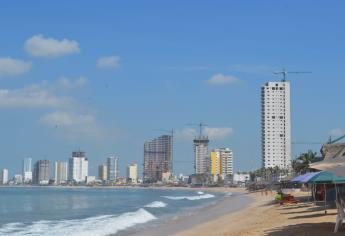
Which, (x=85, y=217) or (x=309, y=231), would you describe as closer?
(x=309, y=231)

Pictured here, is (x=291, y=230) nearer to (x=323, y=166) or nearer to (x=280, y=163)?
(x=323, y=166)

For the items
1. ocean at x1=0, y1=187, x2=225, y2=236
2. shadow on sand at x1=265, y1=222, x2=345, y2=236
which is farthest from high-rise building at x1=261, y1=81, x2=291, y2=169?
shadow on sand at x1=265, y1=222, x2=345, y2=236

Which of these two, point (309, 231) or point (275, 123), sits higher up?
point (275, 123)

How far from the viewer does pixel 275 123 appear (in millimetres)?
166750

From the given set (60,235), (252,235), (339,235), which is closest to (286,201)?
(60,235)

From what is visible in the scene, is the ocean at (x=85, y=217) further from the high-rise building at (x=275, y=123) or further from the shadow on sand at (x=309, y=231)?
the high-rise building at (x=275, y=123)

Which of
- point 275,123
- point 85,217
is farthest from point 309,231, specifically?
point 275,123

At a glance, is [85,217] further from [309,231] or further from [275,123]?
[275,123]

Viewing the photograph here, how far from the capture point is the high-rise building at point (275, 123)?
165 metres

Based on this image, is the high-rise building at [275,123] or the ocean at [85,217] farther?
the high-rise building at [275,123]

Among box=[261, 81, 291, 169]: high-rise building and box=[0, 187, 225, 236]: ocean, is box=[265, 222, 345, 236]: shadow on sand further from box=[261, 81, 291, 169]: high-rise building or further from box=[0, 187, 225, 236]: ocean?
box=[261, 81, 291, 169]: high-rise building

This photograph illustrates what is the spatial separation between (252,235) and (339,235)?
4014mm

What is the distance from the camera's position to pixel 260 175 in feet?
542

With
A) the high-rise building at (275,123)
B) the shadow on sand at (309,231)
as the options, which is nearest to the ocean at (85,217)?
the shadow on sand at (309,231)
